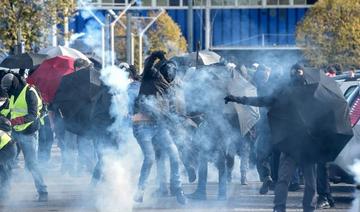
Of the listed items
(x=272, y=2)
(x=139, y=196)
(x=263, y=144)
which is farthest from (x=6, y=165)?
(x=272, y=2)

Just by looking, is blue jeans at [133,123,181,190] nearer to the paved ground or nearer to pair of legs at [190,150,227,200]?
the paved ground

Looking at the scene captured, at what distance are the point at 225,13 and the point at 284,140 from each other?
200 ft

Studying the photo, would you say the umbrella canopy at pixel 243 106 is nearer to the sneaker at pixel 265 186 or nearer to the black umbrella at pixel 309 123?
the sneaker at pixel 265 186

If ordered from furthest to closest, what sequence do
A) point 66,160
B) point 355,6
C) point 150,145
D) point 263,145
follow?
point 355,6 < point 66,160 < point 263,145 < point 150,145

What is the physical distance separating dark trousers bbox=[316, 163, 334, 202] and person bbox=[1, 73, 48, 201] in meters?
3.74

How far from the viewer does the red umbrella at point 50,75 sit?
19609mm

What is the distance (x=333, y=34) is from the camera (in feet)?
190

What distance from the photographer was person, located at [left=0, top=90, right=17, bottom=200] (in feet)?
49.5

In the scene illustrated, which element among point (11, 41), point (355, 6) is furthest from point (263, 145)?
point (355, 6)

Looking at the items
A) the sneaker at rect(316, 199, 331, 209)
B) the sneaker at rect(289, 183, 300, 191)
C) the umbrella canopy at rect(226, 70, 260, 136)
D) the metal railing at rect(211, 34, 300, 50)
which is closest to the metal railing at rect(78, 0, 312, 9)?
the metal railing at rect(211, 34, 300, 50)

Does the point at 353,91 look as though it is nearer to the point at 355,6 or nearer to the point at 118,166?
the point at 118,166

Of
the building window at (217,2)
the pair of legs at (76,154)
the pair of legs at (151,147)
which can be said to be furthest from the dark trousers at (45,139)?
the building window at (217,2)

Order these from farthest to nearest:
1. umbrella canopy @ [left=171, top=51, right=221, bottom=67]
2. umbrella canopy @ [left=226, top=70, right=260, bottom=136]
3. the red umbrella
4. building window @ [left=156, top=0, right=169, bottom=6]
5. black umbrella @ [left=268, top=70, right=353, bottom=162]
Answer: building window @ [left=156, top=0, right=169, bottom=6], umbrella canopy @ [left=171, top=51, right=221, bottom=67], the red umbrella, umbrella canopy @ [left=226, top=70, right=260, bottom=136], black umbrella @ [left=268, top=70, right=353, bottom=162]

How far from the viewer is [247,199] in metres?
15.6
